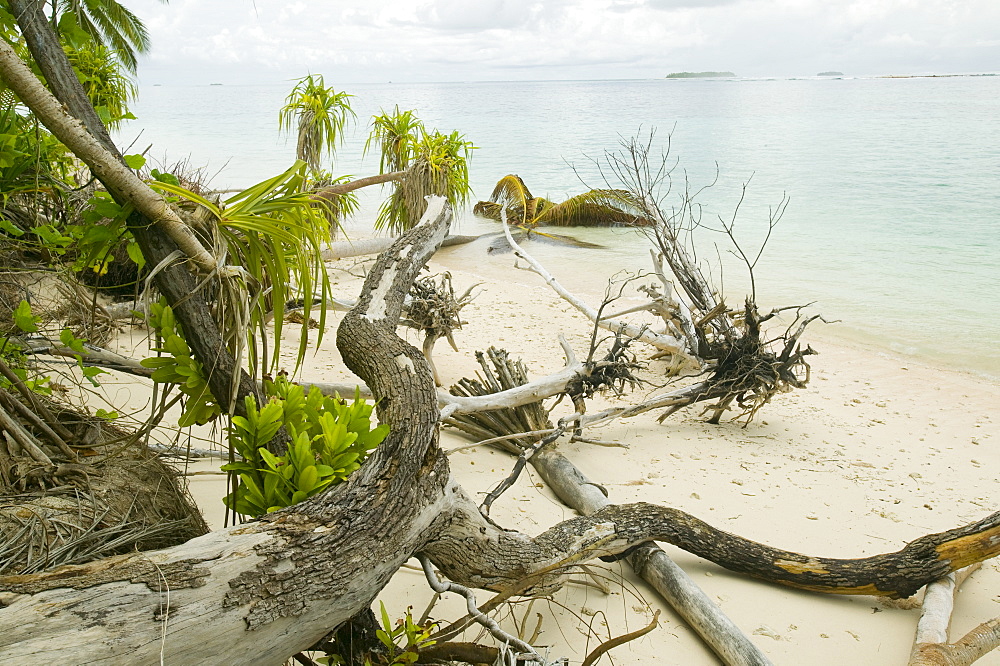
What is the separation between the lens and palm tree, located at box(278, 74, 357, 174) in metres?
8.01


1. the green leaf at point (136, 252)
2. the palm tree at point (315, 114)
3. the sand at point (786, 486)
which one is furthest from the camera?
the palm tree at point (315, 114)

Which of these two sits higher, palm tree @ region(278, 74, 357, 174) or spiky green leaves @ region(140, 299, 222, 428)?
palm tree @ region(278, 74, 357, 174)

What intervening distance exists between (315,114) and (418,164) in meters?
2.02

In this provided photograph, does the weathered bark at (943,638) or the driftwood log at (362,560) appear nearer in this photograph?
the driftwood log at (362,560)

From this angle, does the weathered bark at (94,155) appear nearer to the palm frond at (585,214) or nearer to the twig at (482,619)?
the twig at (482,619)

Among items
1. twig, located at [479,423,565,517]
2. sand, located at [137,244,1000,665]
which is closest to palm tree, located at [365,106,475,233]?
sand, located at [137,244,1000,665]

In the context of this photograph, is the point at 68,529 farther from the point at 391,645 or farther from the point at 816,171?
the point at 816,171

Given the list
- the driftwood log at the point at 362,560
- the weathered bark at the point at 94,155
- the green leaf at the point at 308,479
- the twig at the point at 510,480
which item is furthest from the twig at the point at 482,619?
the weathered bark at the point at 94,155

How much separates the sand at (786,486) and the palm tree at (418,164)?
1.34m

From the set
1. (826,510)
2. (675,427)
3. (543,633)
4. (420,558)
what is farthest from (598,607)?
(675,427)

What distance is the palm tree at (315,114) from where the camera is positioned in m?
8.01

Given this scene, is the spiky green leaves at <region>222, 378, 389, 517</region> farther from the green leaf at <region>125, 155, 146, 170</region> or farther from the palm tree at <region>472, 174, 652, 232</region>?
the palm tree at <region>472, 174, 652, 232</region>

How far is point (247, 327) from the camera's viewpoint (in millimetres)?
1704

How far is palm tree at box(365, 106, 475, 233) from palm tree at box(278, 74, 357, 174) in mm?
621
